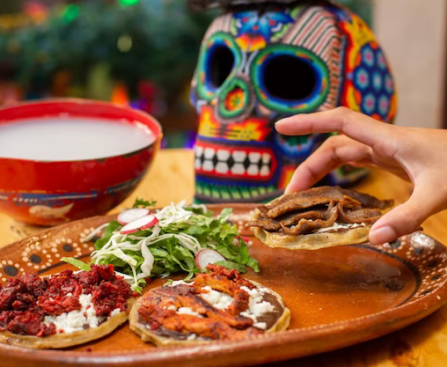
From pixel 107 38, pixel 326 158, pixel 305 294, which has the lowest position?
pixel 305 294

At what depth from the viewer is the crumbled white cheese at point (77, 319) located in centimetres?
144

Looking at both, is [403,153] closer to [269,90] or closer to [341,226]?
[341,226]

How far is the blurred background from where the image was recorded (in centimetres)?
477

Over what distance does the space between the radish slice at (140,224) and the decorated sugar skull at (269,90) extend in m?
0.65

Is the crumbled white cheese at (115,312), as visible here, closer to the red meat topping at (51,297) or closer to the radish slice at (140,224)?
the red meat topping at (51,297)

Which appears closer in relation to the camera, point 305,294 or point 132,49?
point 305,294

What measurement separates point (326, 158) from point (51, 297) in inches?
44.6

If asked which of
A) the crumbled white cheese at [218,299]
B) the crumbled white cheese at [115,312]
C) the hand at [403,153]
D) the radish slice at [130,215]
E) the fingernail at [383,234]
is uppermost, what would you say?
the hand at [403,153]

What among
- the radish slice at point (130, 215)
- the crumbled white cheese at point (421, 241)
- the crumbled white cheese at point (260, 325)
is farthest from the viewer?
the radish slice at point (130, 215)

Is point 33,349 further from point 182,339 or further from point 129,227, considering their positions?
point 129,227

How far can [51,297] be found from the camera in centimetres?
151

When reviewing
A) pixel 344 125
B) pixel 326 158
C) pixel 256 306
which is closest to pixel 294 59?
pixel 326 158

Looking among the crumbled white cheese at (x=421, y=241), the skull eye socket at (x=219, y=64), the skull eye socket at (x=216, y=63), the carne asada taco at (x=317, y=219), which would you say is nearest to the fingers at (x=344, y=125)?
the carne asada taco at (x=317, y=219)

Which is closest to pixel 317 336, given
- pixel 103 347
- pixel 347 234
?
pixel 347 234
